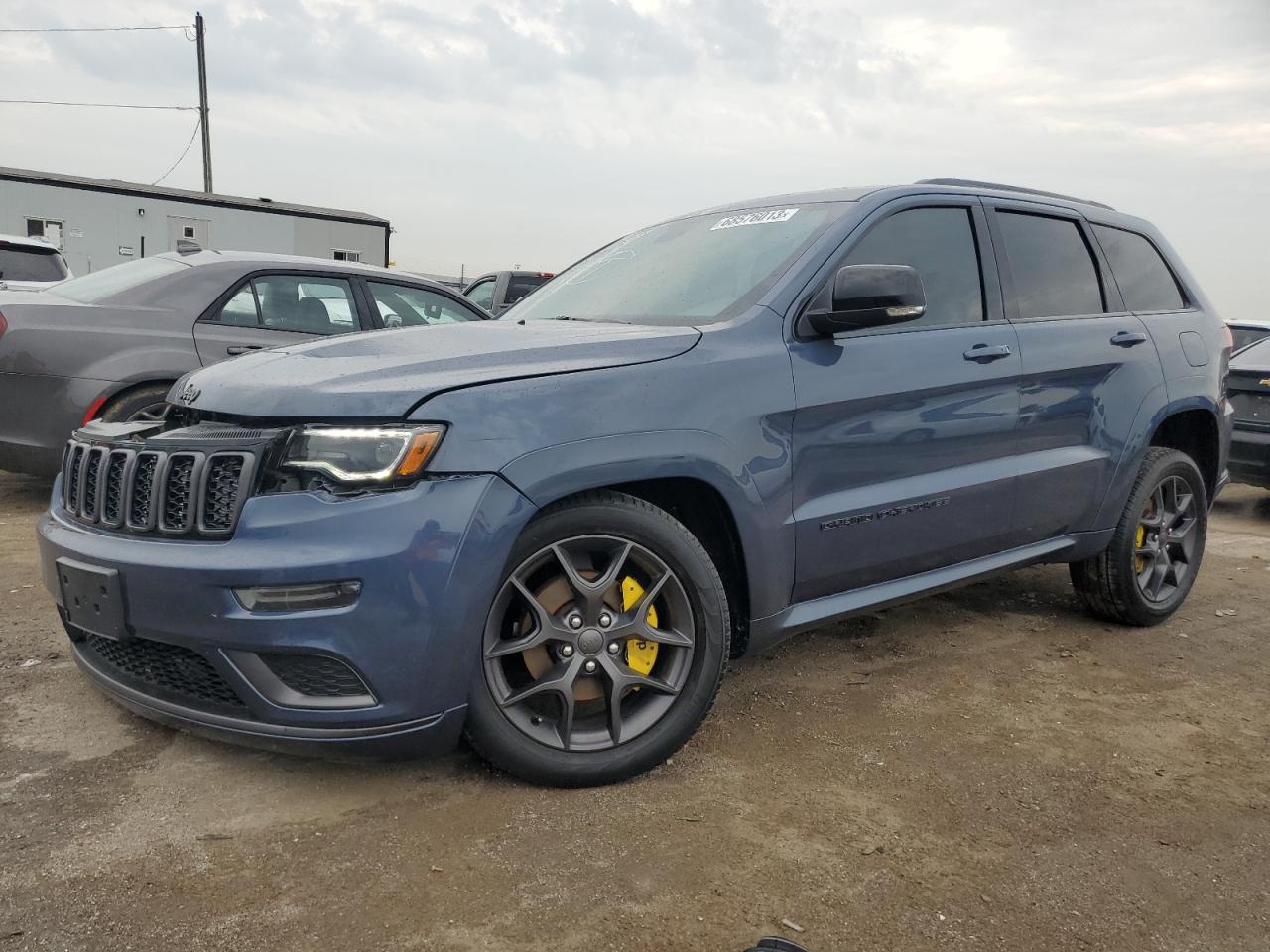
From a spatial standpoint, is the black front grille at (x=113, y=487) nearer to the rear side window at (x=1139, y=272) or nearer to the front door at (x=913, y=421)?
the front door at (x=913, y=421)

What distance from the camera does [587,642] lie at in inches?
103

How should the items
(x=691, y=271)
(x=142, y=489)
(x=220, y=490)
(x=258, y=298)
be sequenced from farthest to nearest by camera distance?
(x=258, y=298), (x=691, y=271), (x=142, y=489), (x=220, y=490)

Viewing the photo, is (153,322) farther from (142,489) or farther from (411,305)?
(142,489)

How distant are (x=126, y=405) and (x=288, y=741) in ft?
12.7

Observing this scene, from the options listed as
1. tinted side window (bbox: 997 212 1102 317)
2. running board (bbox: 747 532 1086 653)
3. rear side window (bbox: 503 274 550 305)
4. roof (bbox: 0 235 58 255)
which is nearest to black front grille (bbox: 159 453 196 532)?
running board (bbox: 747 532 1086 653)

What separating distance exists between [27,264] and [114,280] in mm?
3558

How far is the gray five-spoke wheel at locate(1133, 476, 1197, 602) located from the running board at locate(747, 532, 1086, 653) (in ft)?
1.59

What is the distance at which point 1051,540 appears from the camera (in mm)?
3914

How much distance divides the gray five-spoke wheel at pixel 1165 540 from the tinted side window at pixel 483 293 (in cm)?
970

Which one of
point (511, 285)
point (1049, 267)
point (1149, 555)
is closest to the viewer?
point (1049, 267)

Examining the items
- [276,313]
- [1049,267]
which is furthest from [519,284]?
[1049,267]

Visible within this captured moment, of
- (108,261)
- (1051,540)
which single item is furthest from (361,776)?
(108,261)

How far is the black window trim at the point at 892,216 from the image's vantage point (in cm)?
310

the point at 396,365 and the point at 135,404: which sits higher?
the point at 396,365
